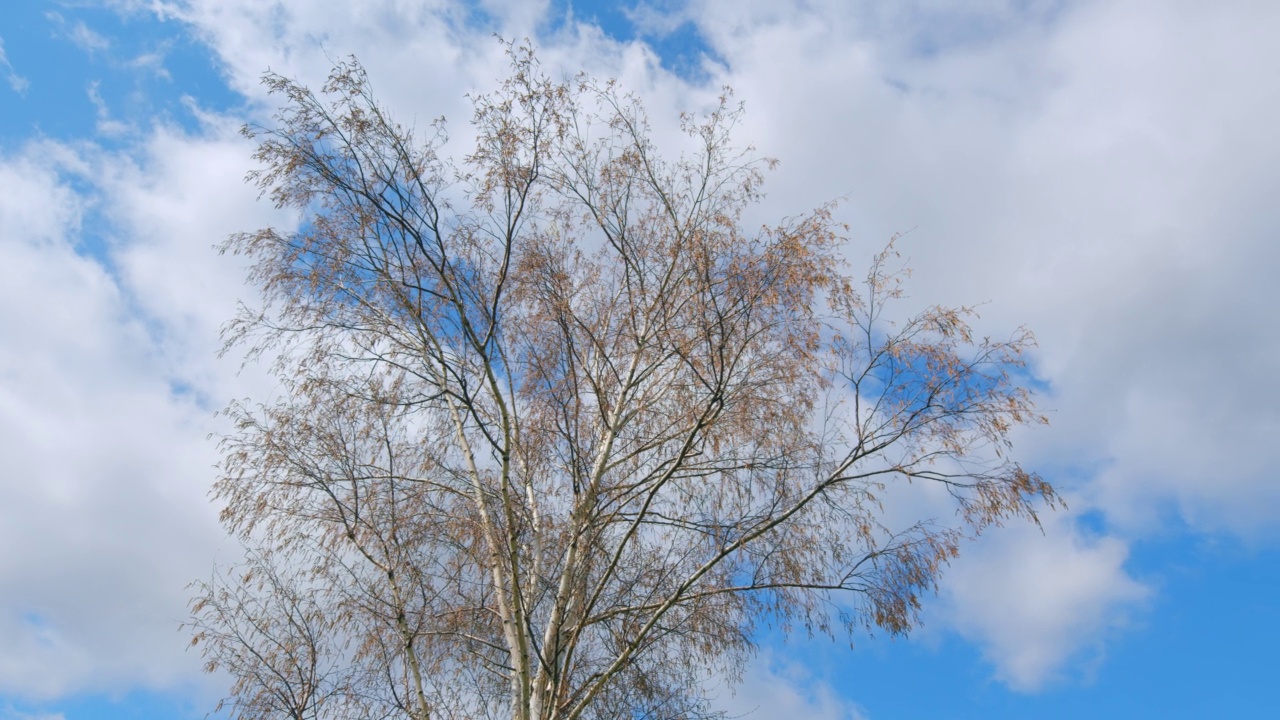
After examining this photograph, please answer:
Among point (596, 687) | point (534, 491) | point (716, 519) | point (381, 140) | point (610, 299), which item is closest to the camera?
point (596, 687)

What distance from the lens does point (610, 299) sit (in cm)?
971

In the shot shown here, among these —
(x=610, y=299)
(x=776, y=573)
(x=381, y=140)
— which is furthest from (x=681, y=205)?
(x=776, y=573)

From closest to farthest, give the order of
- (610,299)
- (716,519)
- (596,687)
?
(596,687) < (716,519) < (610,299)

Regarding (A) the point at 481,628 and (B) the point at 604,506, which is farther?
(A) the point at 481,628

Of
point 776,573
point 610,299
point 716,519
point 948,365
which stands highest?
point 610,299

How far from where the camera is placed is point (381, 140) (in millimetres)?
7488

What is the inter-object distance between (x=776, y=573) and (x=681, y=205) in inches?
141

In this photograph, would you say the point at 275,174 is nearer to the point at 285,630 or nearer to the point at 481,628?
the point at 285,630

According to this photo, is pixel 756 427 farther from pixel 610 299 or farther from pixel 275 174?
pixel 275 174

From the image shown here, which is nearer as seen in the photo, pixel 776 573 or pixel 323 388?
pixel 776 573

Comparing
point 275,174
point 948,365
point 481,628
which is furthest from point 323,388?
point 948,365

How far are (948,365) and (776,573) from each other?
7.01 ft

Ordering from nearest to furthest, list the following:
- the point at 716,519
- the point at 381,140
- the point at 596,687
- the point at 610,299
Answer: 1. the point at 596,687
2. the point at 381,140
3. the point at 716,519
4. the point at 610,299

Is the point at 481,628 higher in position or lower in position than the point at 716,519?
lower
